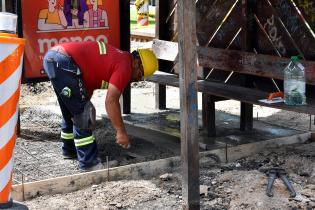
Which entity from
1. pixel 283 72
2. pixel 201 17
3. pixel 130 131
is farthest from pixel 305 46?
pixel 130 131

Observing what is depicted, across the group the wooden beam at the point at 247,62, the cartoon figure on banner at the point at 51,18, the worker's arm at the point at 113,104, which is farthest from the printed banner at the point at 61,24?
the worker's arm at the point at 113,104

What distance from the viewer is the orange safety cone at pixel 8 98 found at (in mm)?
3721

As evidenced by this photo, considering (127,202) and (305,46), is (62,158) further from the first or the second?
→ (305,46)

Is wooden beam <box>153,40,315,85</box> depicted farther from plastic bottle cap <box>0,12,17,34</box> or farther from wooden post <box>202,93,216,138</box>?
plastic bottle cap <box>0,12,17,34</box>

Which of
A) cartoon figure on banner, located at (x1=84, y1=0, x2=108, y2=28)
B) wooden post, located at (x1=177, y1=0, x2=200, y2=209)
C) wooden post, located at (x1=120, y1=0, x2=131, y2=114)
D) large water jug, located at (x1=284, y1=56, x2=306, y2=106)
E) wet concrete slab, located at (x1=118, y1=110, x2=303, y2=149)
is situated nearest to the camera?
wooden post, located at (x1=177, y1=0, x2=200, y2=209)

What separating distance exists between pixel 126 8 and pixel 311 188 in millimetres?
4143

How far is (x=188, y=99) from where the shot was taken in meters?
5.08

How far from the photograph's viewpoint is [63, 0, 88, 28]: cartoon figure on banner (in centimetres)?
820

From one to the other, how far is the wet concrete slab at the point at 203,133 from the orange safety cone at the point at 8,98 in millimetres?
3606

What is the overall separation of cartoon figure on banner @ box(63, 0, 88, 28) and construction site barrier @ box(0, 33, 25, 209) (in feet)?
14.7

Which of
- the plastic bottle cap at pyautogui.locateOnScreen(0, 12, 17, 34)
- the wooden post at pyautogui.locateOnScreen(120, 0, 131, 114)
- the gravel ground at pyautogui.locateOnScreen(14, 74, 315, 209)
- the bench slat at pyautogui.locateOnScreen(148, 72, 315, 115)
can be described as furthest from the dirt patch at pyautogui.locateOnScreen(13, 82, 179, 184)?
the plastic bottle cap at pyautogui.locateOnScreen(0, 12, 17, 34)

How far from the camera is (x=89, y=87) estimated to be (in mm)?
6535

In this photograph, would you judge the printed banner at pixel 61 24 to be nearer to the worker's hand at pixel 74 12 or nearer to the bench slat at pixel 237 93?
the worker's hand at pixel 74 12

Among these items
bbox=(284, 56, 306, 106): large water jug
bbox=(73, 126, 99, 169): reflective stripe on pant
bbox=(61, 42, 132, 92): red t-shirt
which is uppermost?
bbox=(61, 42, 132, 92): red t-shirt
